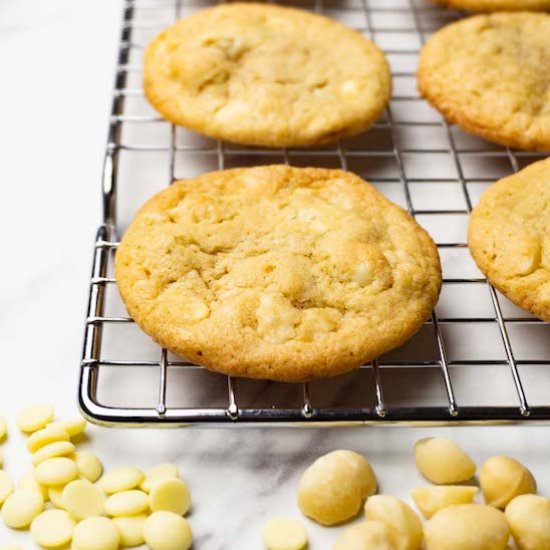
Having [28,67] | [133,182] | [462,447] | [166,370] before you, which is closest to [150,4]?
[28,67]

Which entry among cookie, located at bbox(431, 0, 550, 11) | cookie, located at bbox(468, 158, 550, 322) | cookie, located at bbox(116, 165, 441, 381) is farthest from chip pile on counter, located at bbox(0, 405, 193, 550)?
cookie, located at bbox(431, 0, 550, 11)

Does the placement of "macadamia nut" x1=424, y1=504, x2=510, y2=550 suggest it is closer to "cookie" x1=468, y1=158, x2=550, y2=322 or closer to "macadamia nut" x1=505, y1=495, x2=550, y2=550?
"macadamia nut" x1=505, y1=495, x2=550, y2=550

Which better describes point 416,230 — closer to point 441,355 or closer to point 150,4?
point 441,355

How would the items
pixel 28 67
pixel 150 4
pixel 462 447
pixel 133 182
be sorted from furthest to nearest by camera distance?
pixel 150 4, pixel 28 67, pixel 133 182, pixel 462 447

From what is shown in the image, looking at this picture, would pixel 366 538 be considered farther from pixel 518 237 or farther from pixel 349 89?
pixel 349 89

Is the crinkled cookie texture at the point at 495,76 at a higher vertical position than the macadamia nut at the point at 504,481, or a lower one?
higher

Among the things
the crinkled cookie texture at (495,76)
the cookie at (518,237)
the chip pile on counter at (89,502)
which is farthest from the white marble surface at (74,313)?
the crinkled cookie texture at (495,76)

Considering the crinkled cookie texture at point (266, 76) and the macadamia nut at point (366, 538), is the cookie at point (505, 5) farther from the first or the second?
the macadamia nut at point (366, 538)

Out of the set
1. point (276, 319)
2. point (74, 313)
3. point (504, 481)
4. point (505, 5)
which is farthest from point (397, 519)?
point (505, 5)
